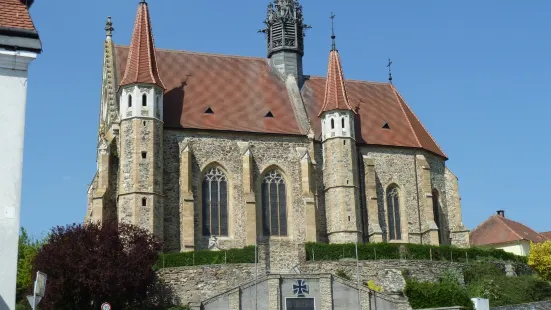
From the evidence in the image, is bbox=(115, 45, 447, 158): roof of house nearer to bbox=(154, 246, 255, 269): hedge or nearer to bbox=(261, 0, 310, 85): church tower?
bbox=(261, 0, 310, 85): church tower

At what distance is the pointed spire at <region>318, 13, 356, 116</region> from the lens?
49.4m

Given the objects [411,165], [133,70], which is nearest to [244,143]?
[133,70]

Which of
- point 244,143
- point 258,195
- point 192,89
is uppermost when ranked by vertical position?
point 192,89

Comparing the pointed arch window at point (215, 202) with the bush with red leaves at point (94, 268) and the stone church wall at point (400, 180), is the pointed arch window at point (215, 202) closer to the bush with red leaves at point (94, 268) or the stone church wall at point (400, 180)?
the bush with red leaves at point (94, 268)

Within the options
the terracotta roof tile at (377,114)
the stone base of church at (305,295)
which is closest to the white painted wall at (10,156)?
the stone base of church at (305,295)

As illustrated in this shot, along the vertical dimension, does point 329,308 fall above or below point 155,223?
below

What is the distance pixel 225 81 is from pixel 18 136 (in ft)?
133

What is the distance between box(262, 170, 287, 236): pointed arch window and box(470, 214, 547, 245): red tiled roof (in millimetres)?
23946

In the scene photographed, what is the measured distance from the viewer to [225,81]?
5188cm

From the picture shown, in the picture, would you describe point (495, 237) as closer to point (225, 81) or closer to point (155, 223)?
point (225, 81)

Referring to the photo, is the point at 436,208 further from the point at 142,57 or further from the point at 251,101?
the point at 142,57

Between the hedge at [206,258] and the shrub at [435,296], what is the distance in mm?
8396

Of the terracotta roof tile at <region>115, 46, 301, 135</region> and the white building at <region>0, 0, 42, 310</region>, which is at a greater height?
the terracotta roof tile at <region>115, 46, 301, 135</region>

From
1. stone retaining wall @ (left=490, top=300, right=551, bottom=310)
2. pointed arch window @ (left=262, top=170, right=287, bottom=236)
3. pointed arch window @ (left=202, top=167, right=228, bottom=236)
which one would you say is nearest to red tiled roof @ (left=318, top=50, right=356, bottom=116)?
pointed arch window @ (left=262, top=170, right=287, bottom=236)
